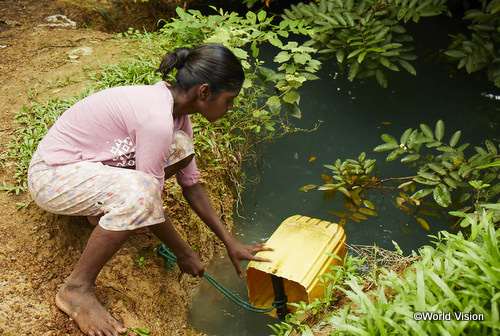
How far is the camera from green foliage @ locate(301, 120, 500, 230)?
3.02 meters

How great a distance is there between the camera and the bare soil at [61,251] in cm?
213

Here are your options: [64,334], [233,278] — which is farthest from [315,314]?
[64,334]

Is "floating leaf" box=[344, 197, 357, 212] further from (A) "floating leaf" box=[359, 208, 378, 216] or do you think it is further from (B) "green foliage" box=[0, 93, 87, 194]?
(B) "green foliage" box=[0, 93, 87, 194]

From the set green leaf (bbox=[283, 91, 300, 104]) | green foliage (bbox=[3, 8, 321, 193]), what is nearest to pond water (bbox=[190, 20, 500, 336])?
green foliage (bbox=[3, 8, 321, 193])

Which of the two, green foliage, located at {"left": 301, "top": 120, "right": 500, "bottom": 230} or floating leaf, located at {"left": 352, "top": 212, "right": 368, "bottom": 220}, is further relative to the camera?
floating leaf, located at {"left": 352, "top": 212, "right": 368, "bottom": 220}

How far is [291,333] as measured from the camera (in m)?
2.10

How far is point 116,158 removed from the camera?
7.04 feet

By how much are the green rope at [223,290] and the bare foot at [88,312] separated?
0.61m

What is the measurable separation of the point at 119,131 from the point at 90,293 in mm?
814

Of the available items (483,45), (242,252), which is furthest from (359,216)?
(483,45)

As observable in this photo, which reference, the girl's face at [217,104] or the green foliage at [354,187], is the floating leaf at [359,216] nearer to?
the green foliage at [354,187]

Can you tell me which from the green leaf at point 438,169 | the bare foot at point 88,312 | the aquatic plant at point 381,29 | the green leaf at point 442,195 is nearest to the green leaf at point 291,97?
the aquatic plant at point 381,29

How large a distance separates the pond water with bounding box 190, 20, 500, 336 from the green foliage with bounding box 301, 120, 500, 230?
0.11m

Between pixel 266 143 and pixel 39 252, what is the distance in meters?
2.44
